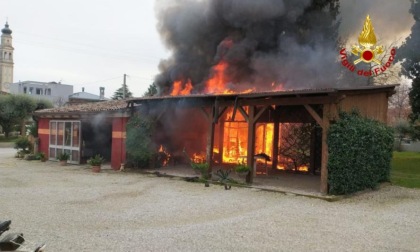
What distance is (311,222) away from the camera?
26.2ft

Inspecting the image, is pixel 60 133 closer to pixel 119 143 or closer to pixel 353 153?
pixel 119 143

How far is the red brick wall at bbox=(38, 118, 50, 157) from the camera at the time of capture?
21.6 meters

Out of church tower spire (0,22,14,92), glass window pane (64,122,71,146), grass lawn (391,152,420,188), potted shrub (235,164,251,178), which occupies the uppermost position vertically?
church tower spire (0,22,14,92)

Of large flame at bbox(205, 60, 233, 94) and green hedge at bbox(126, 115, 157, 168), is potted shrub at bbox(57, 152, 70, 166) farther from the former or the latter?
large flame at bbox(205, 60, 233, 94)

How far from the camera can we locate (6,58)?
102688 millimetres

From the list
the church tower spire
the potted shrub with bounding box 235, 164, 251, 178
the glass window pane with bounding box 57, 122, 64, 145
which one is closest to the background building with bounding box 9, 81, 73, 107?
the church tower spire

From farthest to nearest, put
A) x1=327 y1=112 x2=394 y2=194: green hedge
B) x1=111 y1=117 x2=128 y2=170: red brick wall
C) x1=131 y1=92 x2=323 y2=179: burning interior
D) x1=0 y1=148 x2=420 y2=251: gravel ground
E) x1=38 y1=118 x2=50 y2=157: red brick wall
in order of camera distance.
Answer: x1=38 y1=118 x2=50 y2=157: red brick wall, x1=111 y1=117 x2=128 y2=170: red brick wall, x1=131 y1=92 x2=323 y2=179: burning interior, x1=327 y1=112 x2=394 y2=194: green hedge, x1=0 y1=148 x2=420 y2=251: gravel ground

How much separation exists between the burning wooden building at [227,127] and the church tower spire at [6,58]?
90745 mm

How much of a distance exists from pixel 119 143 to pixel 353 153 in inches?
403

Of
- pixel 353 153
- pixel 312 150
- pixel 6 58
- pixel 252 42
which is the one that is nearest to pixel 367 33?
pixel 252 42

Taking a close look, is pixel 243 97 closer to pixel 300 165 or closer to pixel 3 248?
pixel 300 165

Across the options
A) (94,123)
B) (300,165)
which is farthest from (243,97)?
(94,123)

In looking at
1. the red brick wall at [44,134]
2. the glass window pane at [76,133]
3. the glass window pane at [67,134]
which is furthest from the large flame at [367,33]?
the red brick wall at [44,134]

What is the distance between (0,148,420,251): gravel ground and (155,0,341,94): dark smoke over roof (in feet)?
30.7
